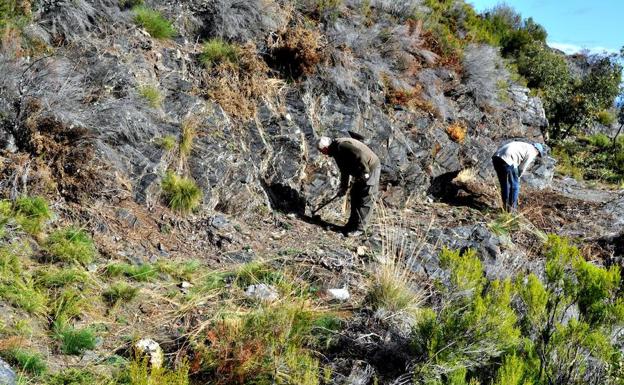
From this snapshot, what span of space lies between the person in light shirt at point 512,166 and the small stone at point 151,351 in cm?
676

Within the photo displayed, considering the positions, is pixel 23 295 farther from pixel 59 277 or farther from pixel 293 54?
pixel 293 54

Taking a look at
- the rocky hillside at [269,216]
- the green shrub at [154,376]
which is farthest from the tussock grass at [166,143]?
the green shrub at [154,376]

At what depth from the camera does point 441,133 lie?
11375 millimetres

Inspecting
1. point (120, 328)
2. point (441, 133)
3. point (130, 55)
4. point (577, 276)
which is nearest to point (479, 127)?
point (441, 133)

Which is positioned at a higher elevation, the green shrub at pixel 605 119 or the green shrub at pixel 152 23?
the green shrub at pixel 605 119

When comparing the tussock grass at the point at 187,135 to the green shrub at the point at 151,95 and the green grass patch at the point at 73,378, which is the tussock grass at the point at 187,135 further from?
the green grass patch at the point at 73,378

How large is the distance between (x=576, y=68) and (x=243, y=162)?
15.5 metres

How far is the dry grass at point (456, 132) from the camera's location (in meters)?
11.5

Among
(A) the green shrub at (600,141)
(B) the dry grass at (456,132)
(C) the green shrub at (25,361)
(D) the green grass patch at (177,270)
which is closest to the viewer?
(C) the green shrub at (25,361)

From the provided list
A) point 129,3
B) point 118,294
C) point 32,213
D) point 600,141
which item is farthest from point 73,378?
point 600,141

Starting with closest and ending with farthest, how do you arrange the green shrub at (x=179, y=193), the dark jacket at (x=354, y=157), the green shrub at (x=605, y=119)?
the green shrub at (x=179, y=193)
the dark jacket at (x=354, y=157)
the green shrub at (x=605, y=119)

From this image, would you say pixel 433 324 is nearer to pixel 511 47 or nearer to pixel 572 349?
pixel 572 349

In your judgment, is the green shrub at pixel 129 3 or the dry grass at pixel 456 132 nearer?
the green shrub at pixel 129 3

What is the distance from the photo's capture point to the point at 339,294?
575cm
